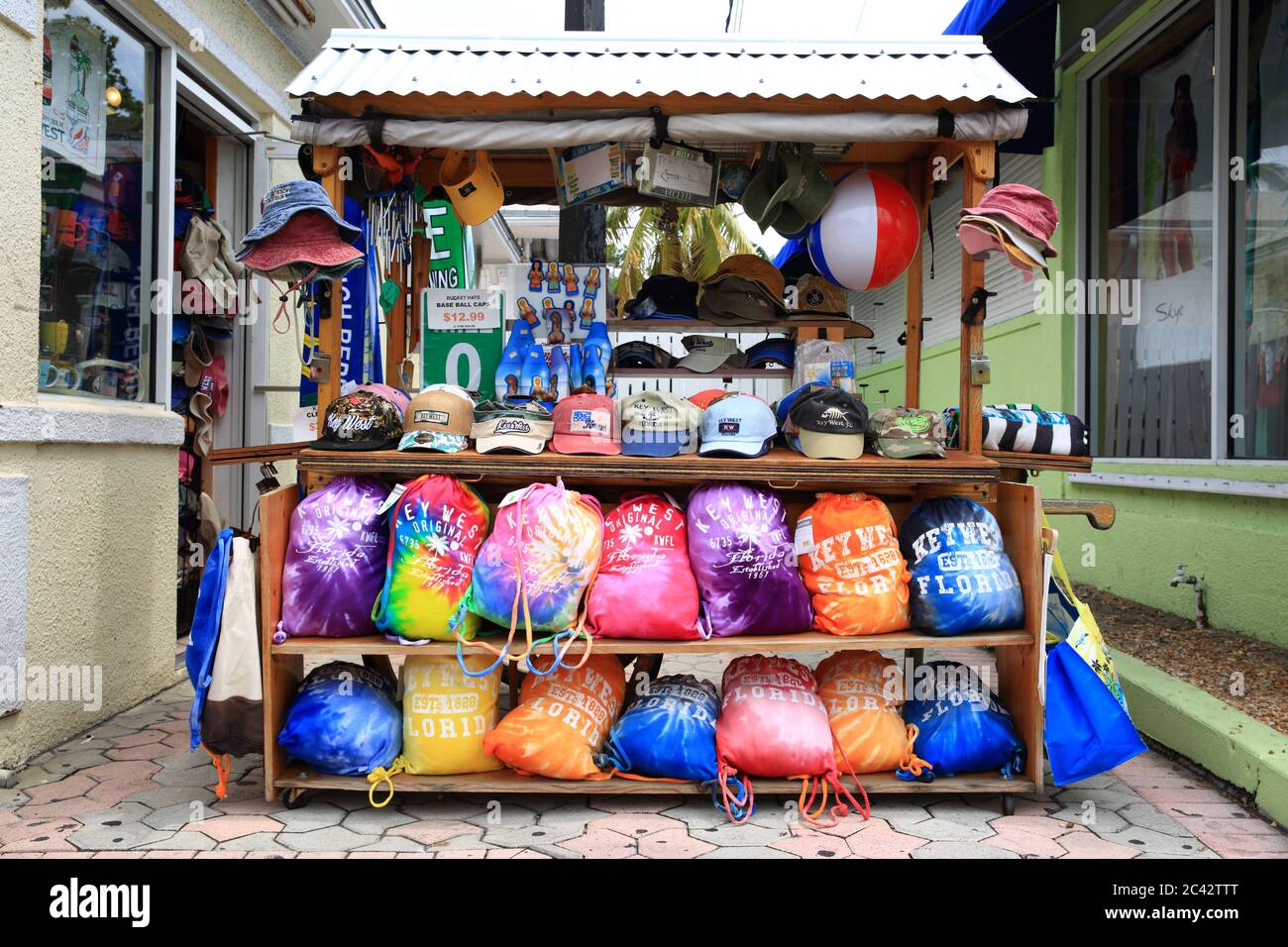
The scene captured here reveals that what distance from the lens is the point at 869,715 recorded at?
323 centimetres

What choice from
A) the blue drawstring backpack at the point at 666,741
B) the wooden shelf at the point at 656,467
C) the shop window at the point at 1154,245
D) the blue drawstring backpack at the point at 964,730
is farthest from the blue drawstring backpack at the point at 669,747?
the shop window at the point at 1154,245

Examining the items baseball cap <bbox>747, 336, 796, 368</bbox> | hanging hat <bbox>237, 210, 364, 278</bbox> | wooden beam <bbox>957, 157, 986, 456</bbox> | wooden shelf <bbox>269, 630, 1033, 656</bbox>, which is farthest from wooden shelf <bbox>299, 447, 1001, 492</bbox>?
baseball cap <bbox>747, 336, 796, 368</bbox>

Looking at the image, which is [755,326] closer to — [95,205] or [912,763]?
[912,763]

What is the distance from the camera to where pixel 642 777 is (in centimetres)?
313

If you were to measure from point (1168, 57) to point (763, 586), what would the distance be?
4.91m

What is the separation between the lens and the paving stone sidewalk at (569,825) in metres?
2.78

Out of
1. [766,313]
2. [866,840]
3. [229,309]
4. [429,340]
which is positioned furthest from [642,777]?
[229,309]

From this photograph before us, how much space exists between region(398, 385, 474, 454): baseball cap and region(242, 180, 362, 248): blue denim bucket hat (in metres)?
0.67

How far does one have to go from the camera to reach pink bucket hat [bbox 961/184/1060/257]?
3170 mm

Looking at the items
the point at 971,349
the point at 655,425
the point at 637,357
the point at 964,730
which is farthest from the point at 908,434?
the point at 637,357

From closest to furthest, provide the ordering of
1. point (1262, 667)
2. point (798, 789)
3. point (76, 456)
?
point (798, 789) < point (76, 456) < point (1262, 667)

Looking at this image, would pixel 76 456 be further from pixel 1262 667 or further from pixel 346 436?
pixel 1262 667

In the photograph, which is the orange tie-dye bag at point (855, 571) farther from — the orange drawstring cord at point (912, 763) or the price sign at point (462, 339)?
the price sign at point (462, 339)

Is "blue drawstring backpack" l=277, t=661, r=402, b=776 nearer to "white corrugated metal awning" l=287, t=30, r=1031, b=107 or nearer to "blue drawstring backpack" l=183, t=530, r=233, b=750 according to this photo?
"blue drawstring backpack" l=183, t=530, r=233, b=750
